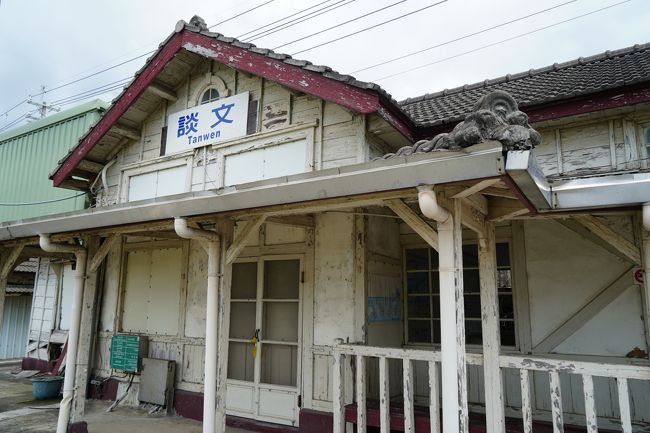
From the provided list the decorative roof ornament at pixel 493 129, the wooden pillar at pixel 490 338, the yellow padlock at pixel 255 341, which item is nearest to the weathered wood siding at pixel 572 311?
the wooden pillar at pixel 490 338

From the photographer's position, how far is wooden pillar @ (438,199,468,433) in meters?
2.92

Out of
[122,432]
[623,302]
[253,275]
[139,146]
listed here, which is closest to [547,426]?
[623,302]

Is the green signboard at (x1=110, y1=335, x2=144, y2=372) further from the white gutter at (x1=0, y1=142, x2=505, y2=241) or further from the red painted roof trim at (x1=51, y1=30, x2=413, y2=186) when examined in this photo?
the red painted roof trim at (x1=51, y1=30, x2=413, y2=186)

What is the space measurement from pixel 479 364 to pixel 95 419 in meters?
5.15

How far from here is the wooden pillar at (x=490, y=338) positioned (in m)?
3.65

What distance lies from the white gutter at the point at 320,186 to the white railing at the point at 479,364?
5.62ft

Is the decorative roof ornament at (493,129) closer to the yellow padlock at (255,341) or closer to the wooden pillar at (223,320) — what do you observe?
the wooden pillar at (223,320)

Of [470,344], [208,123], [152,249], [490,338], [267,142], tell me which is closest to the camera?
[490,338]

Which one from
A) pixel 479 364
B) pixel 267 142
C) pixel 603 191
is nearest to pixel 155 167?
pixel 267 142

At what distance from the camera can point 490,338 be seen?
12.3 ft

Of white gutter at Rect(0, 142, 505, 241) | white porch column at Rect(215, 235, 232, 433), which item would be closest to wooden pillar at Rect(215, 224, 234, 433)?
white porch column at Rect(215, 235, 232, 433)

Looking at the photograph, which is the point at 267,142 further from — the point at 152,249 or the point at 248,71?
the point at 152,249

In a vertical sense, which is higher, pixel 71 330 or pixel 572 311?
pixel 572 311

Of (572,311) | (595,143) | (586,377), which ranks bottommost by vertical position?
(586,377)
